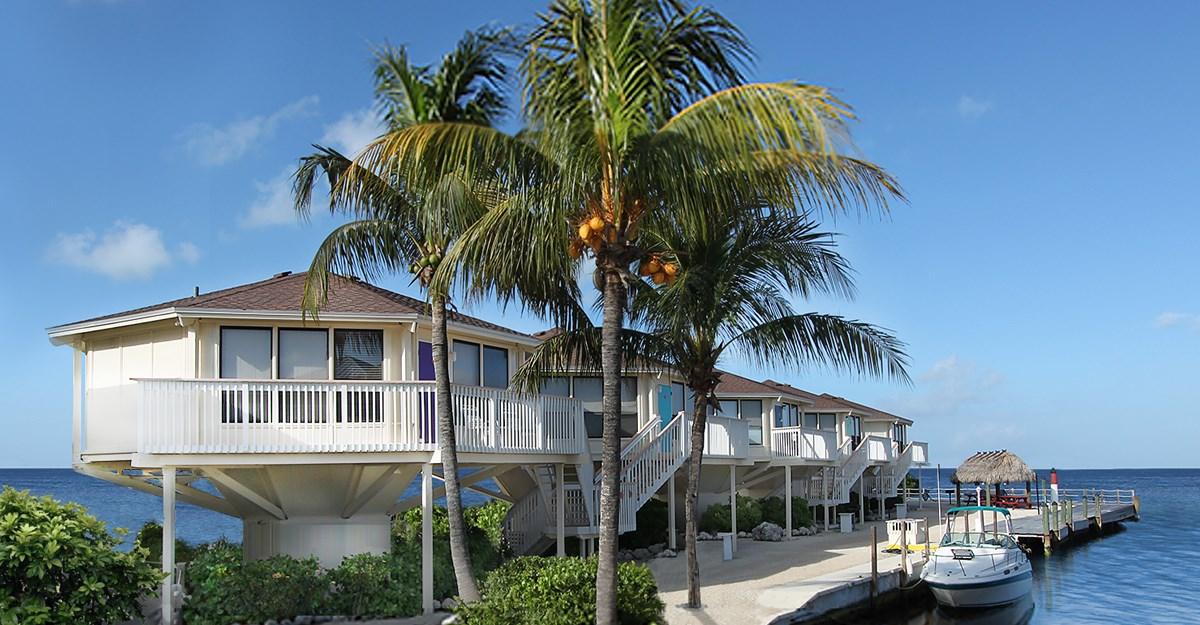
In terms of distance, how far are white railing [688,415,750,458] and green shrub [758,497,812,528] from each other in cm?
606

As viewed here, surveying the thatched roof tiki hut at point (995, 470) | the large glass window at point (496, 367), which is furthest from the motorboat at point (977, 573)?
the thatched roof tiki hut at point (995, 470)

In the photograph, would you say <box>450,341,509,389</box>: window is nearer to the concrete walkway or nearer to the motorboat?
the concrete walkway

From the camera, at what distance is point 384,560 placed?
18.8 m

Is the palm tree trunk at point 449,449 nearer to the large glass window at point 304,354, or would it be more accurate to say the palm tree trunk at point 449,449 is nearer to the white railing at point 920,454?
the large glass window at point 304,354

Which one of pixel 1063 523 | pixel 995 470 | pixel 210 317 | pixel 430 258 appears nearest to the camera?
pixel 430 258

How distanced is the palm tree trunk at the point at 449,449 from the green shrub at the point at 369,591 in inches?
43.1

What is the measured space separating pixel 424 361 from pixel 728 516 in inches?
625

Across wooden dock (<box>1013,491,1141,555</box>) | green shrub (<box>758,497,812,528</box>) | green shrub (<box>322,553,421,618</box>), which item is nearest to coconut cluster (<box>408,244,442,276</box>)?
green shrub (<box>322,553,421,618</box>)

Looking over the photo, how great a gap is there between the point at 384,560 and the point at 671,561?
32.4ft

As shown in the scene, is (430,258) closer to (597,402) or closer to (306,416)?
(306,416)

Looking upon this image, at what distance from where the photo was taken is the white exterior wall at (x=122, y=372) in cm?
1967

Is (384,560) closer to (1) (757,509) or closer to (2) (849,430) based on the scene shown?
(1) (757,509)

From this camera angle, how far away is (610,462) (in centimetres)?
1340

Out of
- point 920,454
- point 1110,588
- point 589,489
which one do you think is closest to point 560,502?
point 589,489
